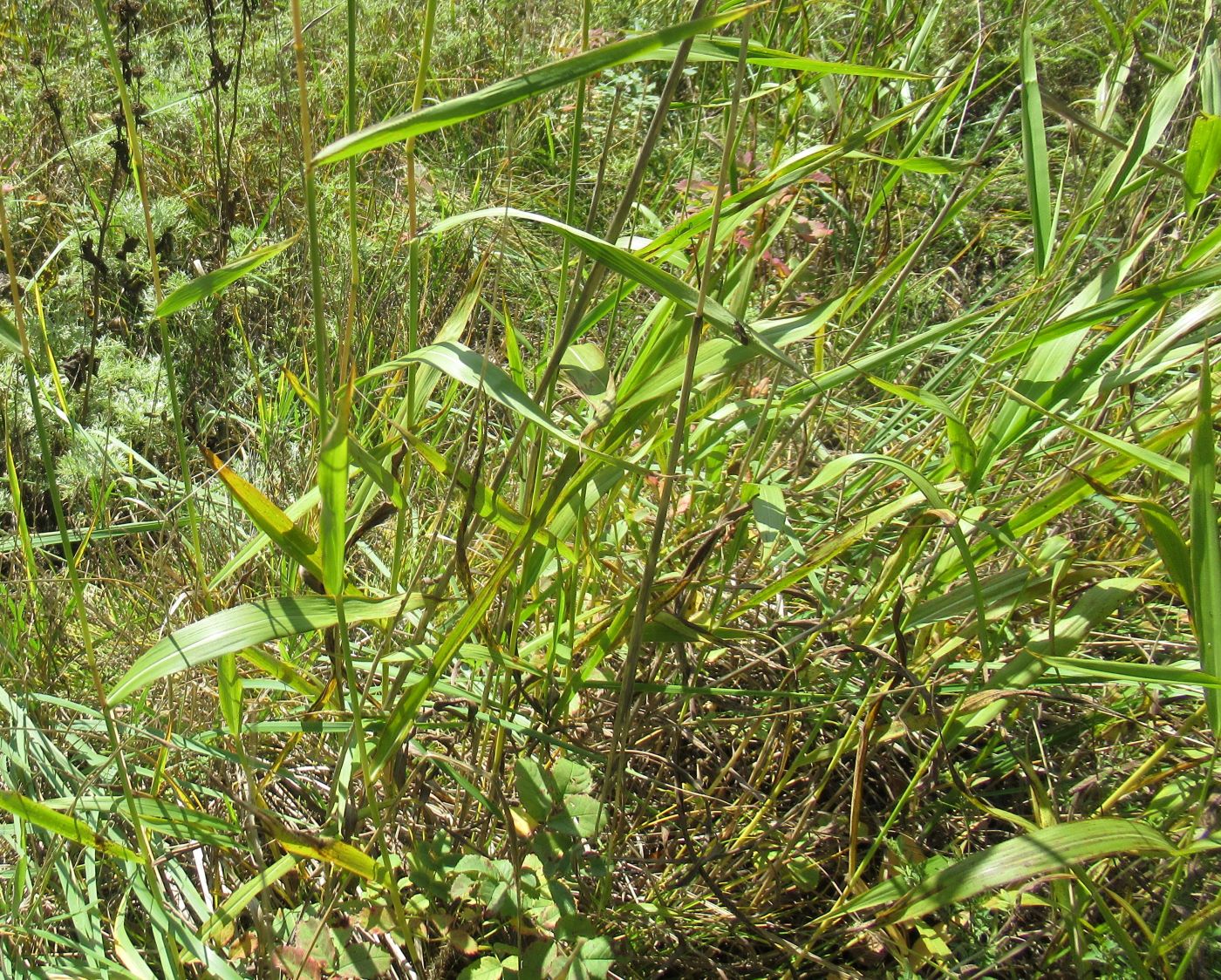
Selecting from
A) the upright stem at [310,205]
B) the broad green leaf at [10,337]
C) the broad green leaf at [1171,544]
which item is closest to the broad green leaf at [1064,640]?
the broad green leaf at [1171,544]

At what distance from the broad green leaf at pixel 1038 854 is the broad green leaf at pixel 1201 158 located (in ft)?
1.86

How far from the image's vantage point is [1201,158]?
918 mm

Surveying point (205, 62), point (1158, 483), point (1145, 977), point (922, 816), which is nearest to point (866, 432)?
point (1158, 483)

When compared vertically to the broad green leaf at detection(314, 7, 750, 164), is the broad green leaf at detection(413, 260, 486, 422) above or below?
below

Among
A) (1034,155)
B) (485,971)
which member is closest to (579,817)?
(485,971)

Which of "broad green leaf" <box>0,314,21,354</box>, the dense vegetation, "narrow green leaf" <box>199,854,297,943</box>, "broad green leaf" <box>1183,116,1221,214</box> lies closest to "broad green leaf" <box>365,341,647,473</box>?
the dense vegetation

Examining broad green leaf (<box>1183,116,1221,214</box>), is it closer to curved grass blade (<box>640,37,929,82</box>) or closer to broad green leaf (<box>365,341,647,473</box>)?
curved grass blade (<box>640,37,929,82</box>)

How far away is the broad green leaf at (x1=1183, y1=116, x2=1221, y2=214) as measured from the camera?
2.90 feet

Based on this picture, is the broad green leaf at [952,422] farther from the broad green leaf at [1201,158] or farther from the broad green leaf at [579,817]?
the broad green leaf at [579,817]

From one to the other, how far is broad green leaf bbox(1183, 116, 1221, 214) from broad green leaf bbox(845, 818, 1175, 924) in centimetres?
57

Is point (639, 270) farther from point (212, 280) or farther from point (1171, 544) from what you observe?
point (1171, 544)

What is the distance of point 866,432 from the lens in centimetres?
172

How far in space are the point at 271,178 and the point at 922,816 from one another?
205cm

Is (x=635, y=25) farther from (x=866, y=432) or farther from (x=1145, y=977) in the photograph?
(x=1145, y=977)
